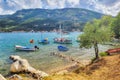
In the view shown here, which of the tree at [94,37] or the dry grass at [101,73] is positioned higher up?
the tree at [94,37]

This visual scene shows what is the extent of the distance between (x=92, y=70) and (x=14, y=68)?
23.0 m

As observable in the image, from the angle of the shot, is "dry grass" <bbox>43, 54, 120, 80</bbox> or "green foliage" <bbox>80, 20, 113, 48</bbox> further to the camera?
"green foliage" <bbox>80, 20, 113, 48</bbox>

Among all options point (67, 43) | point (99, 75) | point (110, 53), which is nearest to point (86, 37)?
point (110, 53)

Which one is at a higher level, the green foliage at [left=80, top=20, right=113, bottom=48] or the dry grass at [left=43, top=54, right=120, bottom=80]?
the green foliage at [left=80, top=20, right=113, bottom=48]

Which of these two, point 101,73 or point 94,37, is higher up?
point 94,37

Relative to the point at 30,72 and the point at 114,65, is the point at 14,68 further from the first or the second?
the point at 114,65

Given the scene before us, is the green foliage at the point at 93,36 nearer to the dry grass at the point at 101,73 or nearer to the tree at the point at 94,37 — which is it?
the tree at the point at 94,37

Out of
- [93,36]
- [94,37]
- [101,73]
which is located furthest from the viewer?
[93,36]

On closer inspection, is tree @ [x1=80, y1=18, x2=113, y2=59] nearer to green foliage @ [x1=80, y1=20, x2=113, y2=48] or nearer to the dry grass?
green foliage @ [x1=80, y1=20, x2=113, y2=48]

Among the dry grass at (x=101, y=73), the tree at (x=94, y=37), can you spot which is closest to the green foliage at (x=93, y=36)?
the tree at (x=94, y=37)

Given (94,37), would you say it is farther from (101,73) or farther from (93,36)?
(101,73)

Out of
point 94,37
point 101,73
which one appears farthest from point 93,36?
point 101,73

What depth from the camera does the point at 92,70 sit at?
108ft

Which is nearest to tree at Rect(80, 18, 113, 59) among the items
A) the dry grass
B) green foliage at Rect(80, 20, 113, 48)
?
green foliage at Rect(80, 20, 113, 48)
